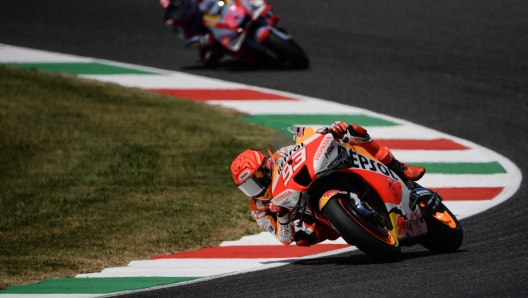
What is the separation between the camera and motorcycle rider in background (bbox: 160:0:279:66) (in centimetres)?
1416

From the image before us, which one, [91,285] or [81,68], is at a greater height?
[91,285]

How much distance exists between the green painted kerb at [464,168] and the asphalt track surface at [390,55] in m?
0.31

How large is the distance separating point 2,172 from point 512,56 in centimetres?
751

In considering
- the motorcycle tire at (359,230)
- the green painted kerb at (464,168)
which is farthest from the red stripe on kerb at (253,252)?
the green painted kerb at (464,168)

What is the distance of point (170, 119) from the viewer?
1221 centimetres

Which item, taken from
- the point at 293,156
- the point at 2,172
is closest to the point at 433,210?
the point at 293,156

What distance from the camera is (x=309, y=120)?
12.1 meters

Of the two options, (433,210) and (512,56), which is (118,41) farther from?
(433,210)

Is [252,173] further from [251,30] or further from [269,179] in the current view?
[251,30]

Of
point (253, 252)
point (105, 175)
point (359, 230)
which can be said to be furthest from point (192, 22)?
point (359, 230)

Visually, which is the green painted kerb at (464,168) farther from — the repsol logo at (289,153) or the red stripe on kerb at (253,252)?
the repsol logo at (289,153)

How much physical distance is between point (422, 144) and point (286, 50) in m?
3.33

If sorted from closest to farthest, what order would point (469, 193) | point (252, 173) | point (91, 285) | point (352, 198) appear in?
point (352, 198) → point (252, 173) → point (91, 285) → point (469, 193)

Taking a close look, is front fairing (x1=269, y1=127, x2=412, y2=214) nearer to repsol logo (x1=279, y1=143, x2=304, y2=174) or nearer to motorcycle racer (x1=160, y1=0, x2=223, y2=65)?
repsol logo (x1=279, y1=143, x2=304, y2=174)
